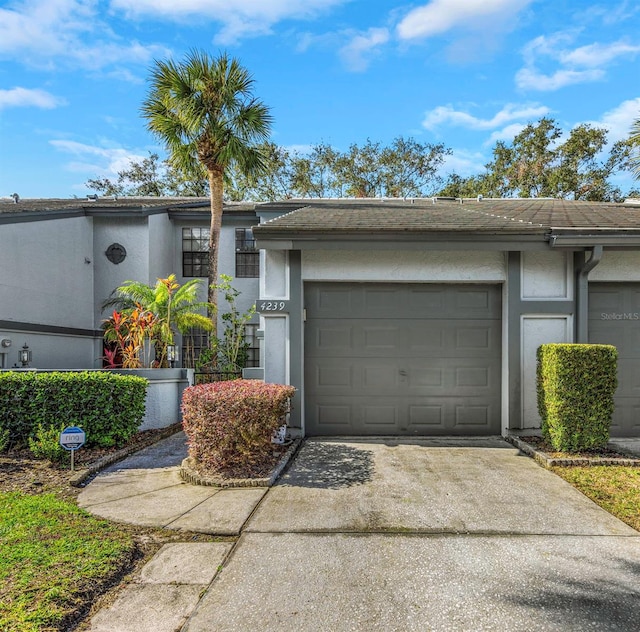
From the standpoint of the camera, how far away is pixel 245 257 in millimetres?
13891

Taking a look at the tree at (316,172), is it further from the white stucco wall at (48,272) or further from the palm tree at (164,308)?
the palm tree at (164,308)

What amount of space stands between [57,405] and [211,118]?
8.52m

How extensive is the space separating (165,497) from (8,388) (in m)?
3.38

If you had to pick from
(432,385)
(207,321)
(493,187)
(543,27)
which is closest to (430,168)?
(493,187)

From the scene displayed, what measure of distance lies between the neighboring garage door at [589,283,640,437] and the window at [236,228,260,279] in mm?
9511

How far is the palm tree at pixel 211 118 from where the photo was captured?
36.9ft

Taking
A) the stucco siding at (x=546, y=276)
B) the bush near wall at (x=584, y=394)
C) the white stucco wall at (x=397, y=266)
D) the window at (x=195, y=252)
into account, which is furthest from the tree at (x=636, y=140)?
the window at (x=195, y=252)

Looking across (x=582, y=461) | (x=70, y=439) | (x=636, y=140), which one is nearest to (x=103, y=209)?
(x=70, y=439)

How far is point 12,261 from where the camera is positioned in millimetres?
9898

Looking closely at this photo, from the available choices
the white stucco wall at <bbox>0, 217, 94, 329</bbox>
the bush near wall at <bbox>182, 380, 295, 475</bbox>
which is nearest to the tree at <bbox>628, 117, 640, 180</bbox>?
the bush near wall at <bbox>182, 380, 295, 475</bbox>

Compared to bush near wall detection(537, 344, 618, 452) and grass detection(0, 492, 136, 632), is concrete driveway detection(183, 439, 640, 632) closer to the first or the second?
grass detection(0, 492, 136, 632)

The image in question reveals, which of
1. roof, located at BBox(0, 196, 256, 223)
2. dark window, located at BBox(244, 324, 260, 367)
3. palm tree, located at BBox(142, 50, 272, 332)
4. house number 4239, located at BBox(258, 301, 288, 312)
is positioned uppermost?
palm tree, located at BBox(142, 50, 272, 332)

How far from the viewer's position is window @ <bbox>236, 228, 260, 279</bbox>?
45.4ft

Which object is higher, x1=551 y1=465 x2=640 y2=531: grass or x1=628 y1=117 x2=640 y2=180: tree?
x1=628 y1=117 x2=640 y2=180: tree
